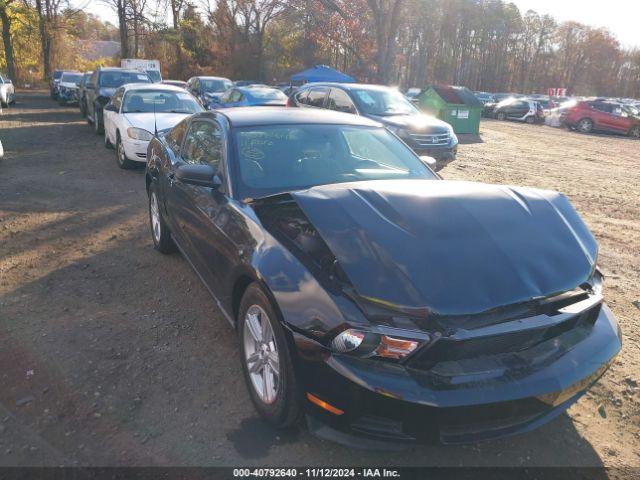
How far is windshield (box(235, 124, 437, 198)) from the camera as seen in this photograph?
3469 millimetres

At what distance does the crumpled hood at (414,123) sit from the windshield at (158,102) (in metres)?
3.79

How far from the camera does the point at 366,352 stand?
2.16 metres

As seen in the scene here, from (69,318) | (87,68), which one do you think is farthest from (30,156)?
(87,68)

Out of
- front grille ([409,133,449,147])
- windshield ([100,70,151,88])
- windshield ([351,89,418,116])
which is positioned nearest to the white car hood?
windshield ([351,89,418,116])

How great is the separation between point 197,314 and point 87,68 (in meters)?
51.6

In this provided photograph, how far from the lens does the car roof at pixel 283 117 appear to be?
12.7ft

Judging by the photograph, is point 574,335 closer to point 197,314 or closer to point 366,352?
point 366,352

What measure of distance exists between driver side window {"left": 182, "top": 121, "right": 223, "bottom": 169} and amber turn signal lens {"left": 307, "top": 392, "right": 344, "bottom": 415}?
194cm

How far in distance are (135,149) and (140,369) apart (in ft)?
21.6

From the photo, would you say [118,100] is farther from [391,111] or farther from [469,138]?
[469,138]

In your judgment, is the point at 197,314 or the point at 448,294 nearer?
the point at 448,294

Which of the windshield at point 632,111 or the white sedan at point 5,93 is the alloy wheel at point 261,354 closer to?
the white sedan at point 5,93

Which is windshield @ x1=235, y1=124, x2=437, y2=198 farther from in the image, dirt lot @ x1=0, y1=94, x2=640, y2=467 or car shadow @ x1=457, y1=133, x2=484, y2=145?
car shadow @ x1=457, y1=133, x2=484, y2=145

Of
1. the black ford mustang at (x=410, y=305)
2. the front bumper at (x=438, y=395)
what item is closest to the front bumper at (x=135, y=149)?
the black ford mustang at (x=410, y=305)
